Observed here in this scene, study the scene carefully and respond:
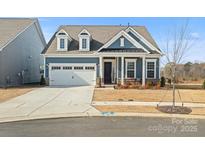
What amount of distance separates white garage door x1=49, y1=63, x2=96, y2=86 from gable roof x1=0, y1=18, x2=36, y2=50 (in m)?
4.33

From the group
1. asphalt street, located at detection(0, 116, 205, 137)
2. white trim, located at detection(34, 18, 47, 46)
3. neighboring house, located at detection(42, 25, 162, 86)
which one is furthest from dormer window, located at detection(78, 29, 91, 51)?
asphalt street, located at detection(0, 116, 205, 137)

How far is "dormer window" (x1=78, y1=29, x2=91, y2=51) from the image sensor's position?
25281mm

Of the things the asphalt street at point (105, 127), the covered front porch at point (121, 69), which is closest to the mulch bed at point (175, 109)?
the asphalt street at point (105, 127)

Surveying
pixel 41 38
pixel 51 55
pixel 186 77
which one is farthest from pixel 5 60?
pixel 186 77

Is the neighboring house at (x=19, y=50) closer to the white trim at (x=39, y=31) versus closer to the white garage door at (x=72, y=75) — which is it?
the white trim at (x=39, y=31)

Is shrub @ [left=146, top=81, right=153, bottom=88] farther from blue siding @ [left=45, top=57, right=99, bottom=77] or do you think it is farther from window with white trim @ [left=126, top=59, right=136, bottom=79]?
blue siding @ [left=45, top=57, right=99, bottom=77]

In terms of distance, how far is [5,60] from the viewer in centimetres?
2316

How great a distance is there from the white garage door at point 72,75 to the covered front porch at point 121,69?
3.85 feet

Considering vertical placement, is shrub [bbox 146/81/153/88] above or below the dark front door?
below

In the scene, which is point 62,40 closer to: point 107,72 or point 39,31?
point 107,72

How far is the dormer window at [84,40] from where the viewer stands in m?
25.3

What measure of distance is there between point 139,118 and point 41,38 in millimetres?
24809

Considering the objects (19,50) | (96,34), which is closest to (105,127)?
(96,34)

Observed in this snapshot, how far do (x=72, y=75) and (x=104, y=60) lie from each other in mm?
3247
